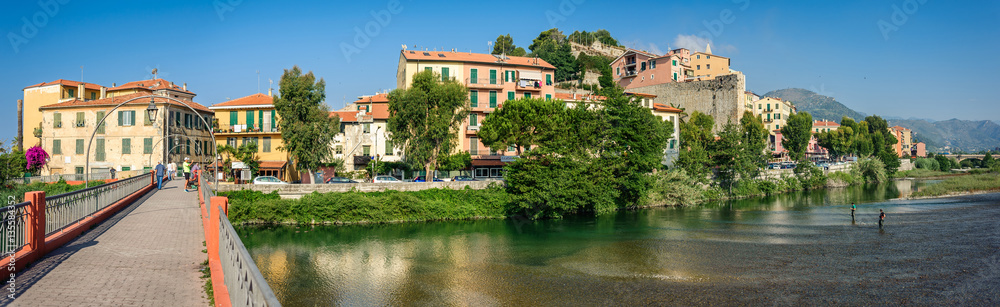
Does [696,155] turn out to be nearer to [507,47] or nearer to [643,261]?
[643,261]

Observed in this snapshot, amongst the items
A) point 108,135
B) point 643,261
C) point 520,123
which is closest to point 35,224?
point 643,261

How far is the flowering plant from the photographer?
43812 mm

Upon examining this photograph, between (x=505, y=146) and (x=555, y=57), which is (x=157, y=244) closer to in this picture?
(x=505, y=146)

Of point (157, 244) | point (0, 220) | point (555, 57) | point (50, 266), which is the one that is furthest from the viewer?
point (555, 57)

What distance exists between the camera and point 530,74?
5909 cm

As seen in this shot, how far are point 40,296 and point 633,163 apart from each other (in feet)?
141

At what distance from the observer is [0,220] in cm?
909

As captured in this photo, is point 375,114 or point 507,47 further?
point 507,47

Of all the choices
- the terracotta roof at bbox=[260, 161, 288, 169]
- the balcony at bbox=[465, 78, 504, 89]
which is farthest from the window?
the balcony at bbox=[465, 78, 504, 89]

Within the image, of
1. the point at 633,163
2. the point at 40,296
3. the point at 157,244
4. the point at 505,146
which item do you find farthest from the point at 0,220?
the point at 633,163

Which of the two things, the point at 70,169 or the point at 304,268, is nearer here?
the point at 304,268

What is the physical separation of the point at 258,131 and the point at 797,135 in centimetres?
7230

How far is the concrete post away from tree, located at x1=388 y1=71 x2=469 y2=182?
116ft

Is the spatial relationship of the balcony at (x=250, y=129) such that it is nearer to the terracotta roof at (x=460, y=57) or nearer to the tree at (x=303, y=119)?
the tree at (x=303, y=119)
